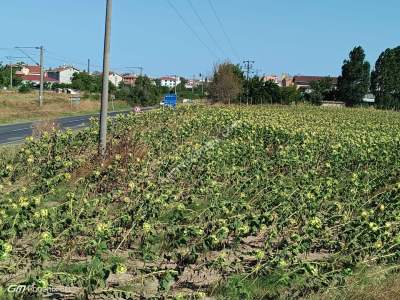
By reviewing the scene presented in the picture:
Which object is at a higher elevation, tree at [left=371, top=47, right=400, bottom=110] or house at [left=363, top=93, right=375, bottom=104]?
tree at [left=371, top=47, right=400, bottom=110]

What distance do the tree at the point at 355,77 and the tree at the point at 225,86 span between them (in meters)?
27.9

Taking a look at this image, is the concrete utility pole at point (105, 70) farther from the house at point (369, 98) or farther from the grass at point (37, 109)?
the house at point (369, 98)

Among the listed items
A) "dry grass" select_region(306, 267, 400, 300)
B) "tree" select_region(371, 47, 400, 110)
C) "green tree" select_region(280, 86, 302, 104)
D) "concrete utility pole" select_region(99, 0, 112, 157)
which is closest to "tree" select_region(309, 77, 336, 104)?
"tree" select_region(371, 47, 400, 110)

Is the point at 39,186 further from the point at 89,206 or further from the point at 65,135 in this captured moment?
the point at 65,135

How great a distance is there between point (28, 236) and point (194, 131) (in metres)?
11.2

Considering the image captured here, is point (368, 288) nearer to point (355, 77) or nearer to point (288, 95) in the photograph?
point (288, 95)

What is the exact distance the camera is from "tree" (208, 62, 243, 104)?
5806 cm

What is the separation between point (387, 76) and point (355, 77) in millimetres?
7387

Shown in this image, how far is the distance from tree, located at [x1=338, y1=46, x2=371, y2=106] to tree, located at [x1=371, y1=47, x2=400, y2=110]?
411cm

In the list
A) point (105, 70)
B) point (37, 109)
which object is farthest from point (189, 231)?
point (37, 109)

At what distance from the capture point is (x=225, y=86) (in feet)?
190

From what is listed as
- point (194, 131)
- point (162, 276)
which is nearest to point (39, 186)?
point (162, 276)

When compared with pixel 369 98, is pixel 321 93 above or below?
above

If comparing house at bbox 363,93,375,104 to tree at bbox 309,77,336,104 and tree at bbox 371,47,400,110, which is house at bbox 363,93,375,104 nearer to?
tree at bbox 371,47,400,110
